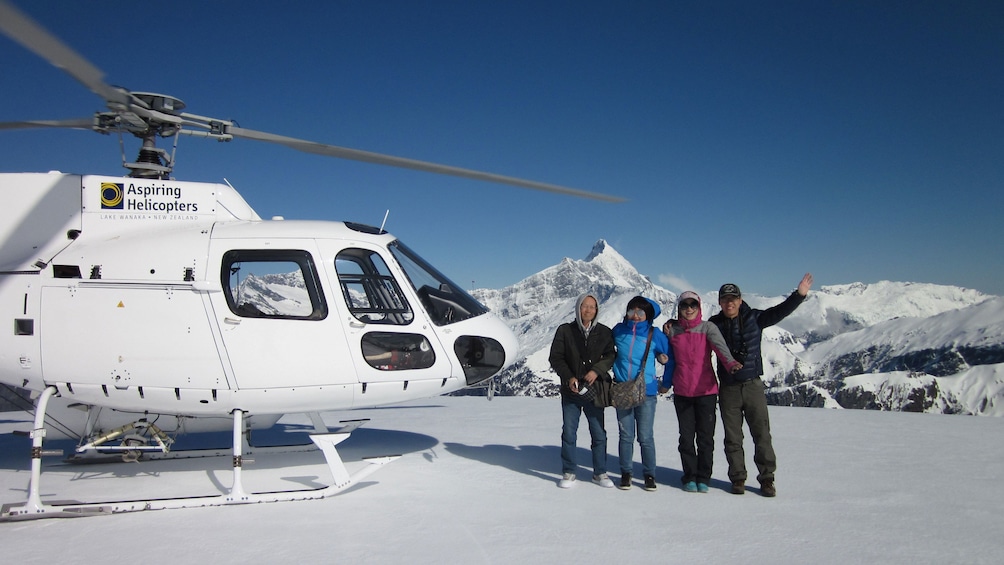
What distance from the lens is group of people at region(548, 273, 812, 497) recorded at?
5316 millimetres

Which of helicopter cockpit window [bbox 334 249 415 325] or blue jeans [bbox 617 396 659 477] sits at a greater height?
helicopter cockpit window [bbox 334 249 415 325]

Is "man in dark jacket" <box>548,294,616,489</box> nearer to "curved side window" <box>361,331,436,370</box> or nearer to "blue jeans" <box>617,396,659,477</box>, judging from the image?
"blue jeans" <box>617,396,659,477</box>

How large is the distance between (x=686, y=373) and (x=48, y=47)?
5155 mm

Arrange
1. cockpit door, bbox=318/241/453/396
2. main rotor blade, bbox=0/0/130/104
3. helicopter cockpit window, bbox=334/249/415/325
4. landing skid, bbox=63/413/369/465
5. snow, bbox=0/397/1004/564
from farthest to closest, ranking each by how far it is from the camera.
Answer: landing skid, bbox=63/413/369/465 → helicopter cockpit window, bbox=334/249/415/325 → cockpit door, bbox=318/241/453/396 → snow, bbox=0/397/1004/564 → main rotor blade, bbox=0/0/130/104

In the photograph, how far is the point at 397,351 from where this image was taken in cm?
587

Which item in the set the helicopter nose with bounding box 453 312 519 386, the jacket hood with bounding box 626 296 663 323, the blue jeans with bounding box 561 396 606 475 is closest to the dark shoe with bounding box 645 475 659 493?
the blue jeans with bounding box 561 396 606 475

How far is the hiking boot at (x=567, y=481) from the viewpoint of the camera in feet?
18.3

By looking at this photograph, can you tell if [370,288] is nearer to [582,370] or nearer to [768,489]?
→ [582,370]

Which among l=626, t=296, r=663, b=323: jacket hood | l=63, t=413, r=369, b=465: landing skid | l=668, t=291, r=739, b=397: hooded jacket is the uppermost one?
l=626, t=296, r=663, b=323: jacket hood

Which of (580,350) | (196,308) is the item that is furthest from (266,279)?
(580,350)

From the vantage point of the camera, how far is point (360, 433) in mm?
8406

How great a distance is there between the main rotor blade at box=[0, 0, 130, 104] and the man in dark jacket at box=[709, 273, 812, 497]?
5013mm

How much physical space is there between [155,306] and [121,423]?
1.58 m

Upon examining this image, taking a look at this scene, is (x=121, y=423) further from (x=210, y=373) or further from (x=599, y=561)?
(x=599, y=561)
